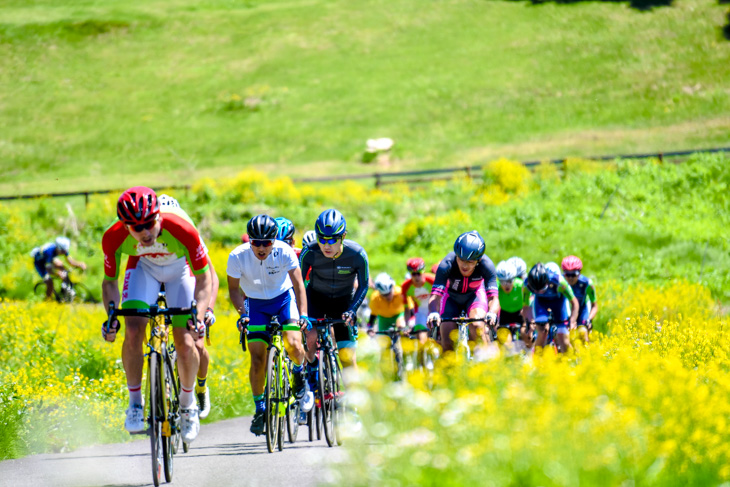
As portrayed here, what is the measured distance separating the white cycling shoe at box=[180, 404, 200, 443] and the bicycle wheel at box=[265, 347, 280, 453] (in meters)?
0.72

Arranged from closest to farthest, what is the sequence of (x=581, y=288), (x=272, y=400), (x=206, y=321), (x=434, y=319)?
(x=206, y=321) → (x=272, y=400) → (x=434, y=319) → (x=581, y=288)

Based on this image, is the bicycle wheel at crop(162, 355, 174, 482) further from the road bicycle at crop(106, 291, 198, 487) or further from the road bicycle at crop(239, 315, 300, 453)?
the road bicycle at crop(239, 315, 300, 453)

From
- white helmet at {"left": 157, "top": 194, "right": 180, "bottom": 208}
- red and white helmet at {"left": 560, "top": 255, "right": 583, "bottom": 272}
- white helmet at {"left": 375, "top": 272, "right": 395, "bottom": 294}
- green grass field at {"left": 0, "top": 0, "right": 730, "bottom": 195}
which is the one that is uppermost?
white helmet at {"left": 157, "top": 194, "right": 180, "bottom": 208}

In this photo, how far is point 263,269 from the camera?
356 inches

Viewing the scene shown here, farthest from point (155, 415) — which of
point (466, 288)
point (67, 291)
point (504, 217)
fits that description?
point (504, 217)

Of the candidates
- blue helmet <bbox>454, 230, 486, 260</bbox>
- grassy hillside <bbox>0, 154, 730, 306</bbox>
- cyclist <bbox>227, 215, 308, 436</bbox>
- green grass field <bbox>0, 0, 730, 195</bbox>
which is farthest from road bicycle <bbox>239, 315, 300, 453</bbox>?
green grass field <bbox>0, 0, 730, 195</bbox>

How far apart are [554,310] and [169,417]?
728 cm

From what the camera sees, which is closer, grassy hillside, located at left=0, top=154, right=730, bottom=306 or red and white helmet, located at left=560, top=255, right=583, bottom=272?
red and white helmet, located at left=560, top=255, right=583, bottom=272

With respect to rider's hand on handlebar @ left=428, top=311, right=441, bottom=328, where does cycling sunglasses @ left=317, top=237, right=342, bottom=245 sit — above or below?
above

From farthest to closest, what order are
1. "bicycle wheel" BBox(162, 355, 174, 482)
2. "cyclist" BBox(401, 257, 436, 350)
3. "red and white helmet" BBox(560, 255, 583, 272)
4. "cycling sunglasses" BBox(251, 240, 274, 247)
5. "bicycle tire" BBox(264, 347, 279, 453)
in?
1. "cyclist" BBox(401, 257, 436, 350)
2. "red and white helmet" BBox(560, 255, 583, 272)
3. "cycling sunglasses" BBox(251, 240, 274, 247)
4. "bicycle tire" BBox(264, 347, 279, 453)
5. "bicycle wheel" BBox(162, 355, 174, 482)

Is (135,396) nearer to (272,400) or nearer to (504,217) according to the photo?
(272,400)

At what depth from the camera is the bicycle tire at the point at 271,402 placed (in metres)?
8.52

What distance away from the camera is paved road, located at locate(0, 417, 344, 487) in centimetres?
760

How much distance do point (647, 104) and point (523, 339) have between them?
48407 millimetres
